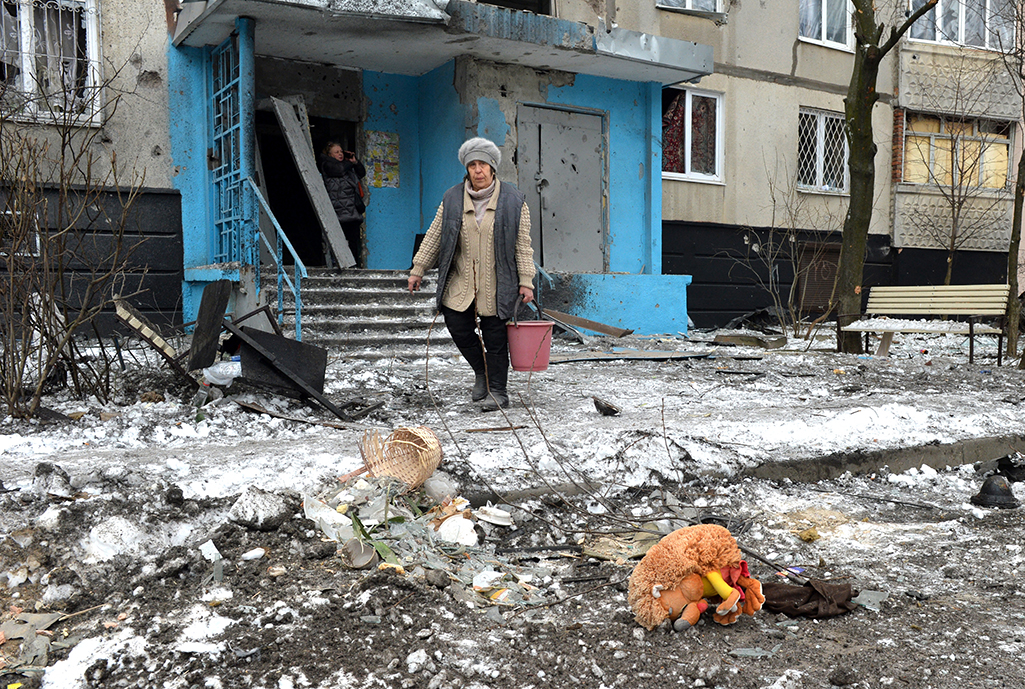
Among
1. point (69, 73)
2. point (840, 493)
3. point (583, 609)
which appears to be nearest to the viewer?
point (583, 609)

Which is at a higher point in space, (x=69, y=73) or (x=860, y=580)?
(x=69, y=73)

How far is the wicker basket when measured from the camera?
3531 mm

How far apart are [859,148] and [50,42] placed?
9.07 m

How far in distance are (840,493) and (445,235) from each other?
2.86 metres

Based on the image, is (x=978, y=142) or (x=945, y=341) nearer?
(x=945, y=341)

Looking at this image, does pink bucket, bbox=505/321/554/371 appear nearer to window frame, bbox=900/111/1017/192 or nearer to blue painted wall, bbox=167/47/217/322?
blue painted wall, bbox=167/47/217/322

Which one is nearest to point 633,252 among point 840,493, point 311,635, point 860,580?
point 840,493

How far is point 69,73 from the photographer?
351 inches

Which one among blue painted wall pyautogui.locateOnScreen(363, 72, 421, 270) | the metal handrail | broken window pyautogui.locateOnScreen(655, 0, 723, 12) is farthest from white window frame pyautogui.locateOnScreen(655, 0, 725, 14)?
the metal handrail

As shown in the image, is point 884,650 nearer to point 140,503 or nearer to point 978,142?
point 140,503

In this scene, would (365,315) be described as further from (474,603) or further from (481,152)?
(474,603)

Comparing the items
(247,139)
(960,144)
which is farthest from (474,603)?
(960,144)

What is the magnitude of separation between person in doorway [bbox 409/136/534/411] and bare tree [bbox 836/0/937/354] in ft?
19.2

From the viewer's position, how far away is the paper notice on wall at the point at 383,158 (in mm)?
11281
